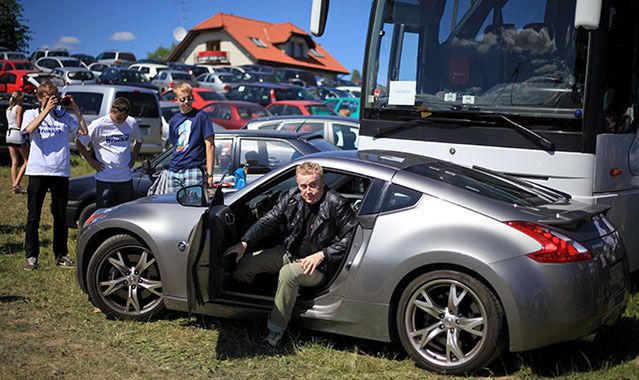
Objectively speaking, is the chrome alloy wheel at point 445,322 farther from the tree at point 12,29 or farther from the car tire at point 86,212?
the tree at point 12,29

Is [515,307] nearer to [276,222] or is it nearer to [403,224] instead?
[403,224]

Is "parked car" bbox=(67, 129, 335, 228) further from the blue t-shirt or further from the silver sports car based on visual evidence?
the silver sports car

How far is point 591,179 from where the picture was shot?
228 inches

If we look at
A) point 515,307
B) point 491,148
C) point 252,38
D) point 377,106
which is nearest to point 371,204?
point 515,307

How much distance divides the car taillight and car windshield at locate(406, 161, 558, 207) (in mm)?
334

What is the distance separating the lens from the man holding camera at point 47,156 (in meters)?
7.31

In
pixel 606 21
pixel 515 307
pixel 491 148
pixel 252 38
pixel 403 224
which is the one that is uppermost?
pixel 252 38

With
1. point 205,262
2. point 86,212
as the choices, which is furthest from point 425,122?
point 86,212

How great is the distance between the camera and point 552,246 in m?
4.31

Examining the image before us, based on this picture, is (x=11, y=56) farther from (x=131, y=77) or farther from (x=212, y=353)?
(x=212, y=353)

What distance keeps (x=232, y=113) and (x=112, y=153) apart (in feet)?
37.7

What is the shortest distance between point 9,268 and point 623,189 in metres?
→ 5.91

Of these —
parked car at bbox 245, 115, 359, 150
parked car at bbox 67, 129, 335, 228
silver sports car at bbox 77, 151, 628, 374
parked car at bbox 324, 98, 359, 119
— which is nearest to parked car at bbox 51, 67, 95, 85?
parked car at bbox 324, 98, 359, 119

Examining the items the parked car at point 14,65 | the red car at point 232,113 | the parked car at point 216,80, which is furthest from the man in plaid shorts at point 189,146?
the parked car at point 14,65
